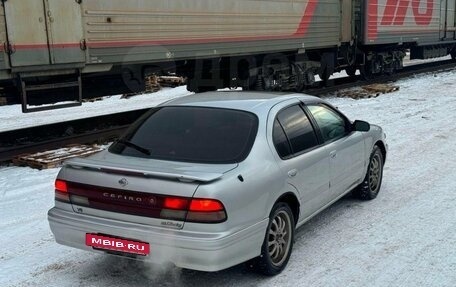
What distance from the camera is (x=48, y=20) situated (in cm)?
791

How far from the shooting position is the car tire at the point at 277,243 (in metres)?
3.86

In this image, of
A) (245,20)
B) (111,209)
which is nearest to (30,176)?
(111,209)

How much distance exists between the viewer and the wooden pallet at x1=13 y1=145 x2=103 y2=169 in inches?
283

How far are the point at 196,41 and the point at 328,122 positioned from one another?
5754 millimetres

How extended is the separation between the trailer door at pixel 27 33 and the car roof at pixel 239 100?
3.86 m

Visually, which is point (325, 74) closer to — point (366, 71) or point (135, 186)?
point (366, 71)

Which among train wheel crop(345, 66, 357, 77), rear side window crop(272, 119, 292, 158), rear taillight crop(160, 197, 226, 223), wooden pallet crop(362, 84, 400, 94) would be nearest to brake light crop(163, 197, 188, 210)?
rear taillight crop(160, 197, 226, 223)

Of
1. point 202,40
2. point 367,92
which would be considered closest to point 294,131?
point 202,40

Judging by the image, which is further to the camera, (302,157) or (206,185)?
(302,157)

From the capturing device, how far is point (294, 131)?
446cm

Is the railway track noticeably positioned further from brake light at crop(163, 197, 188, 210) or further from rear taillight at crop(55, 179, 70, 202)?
brake light at crop(163, 197, 188, 210)

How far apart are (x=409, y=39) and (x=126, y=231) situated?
54.3 ft

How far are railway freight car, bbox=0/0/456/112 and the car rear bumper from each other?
4692 millimetres

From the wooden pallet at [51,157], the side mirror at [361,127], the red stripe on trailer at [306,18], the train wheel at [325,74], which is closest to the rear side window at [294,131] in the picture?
the side mirror at [361,127]
